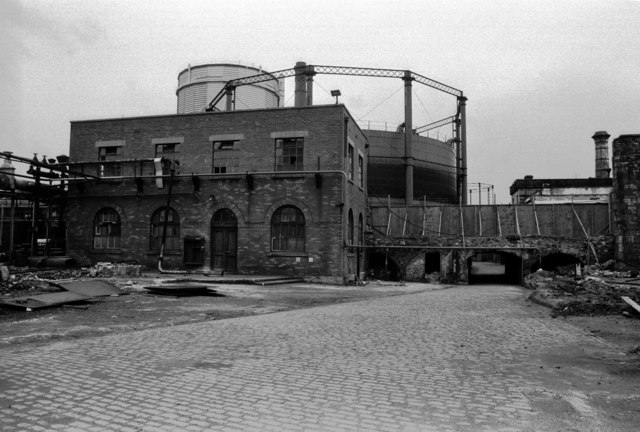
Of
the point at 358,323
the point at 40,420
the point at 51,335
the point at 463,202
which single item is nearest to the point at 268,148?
the point at 358,323

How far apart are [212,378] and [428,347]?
10.9 ft

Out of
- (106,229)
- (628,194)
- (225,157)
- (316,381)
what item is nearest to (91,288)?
(316,381)

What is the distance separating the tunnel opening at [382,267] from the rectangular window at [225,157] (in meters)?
9.44

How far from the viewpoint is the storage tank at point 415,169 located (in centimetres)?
3388

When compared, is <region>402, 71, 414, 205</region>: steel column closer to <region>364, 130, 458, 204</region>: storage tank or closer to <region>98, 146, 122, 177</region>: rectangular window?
<region>364, 130, 458, 204</region>: storage tank

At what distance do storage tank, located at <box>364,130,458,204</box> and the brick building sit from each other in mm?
11035

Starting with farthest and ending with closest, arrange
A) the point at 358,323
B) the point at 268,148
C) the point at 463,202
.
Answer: the point at 463,202
the point at 268,148
the point at 358,323

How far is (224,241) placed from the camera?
21219 mm

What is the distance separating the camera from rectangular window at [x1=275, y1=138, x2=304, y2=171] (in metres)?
20.8

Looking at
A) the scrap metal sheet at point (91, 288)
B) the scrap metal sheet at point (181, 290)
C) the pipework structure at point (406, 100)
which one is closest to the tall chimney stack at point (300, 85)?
the pipework structure at point (406, 100)

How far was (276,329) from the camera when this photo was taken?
8469 mm

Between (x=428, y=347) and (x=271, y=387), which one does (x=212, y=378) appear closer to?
(x=271, y=387)

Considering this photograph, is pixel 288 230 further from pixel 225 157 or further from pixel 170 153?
pixel 170 153

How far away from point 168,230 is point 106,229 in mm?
3269
